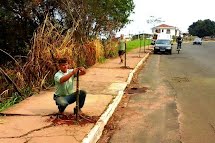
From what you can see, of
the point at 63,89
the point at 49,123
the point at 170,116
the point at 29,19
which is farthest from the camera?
the point at 29,19

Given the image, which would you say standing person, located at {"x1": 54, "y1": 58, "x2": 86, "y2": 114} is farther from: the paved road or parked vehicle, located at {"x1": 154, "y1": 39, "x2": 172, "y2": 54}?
parked vehicle, located at {"x1": 154, "y1": 39, "x2": 172, "y2": 54}

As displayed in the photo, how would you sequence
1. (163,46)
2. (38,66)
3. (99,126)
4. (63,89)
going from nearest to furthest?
(99,126) → (63,89) → (38,66) → (163,46)

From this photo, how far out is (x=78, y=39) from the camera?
66.4 feet

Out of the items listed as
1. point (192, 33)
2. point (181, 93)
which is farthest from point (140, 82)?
point (192, 33)

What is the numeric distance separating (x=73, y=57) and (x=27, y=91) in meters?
5.55

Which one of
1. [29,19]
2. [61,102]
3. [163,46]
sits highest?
[29,19]

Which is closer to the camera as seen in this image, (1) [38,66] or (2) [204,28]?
(1) [38,66]

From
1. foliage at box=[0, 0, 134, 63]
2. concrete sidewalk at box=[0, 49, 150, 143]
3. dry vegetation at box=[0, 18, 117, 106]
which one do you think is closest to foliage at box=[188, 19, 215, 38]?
foliage at box=[0, 0, 134, 63]

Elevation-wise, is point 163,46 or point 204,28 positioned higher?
point 163,46

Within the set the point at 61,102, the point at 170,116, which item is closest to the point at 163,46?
the point at 170,116

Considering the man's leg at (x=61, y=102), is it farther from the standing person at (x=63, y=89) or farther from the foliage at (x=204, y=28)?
the foliage at (x=204, y=28)

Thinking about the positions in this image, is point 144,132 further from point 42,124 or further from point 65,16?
point 65,16

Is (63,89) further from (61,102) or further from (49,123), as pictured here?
(49,123)

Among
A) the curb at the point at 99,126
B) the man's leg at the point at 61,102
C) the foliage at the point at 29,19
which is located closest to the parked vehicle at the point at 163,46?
the foliage at the point at 29,19
